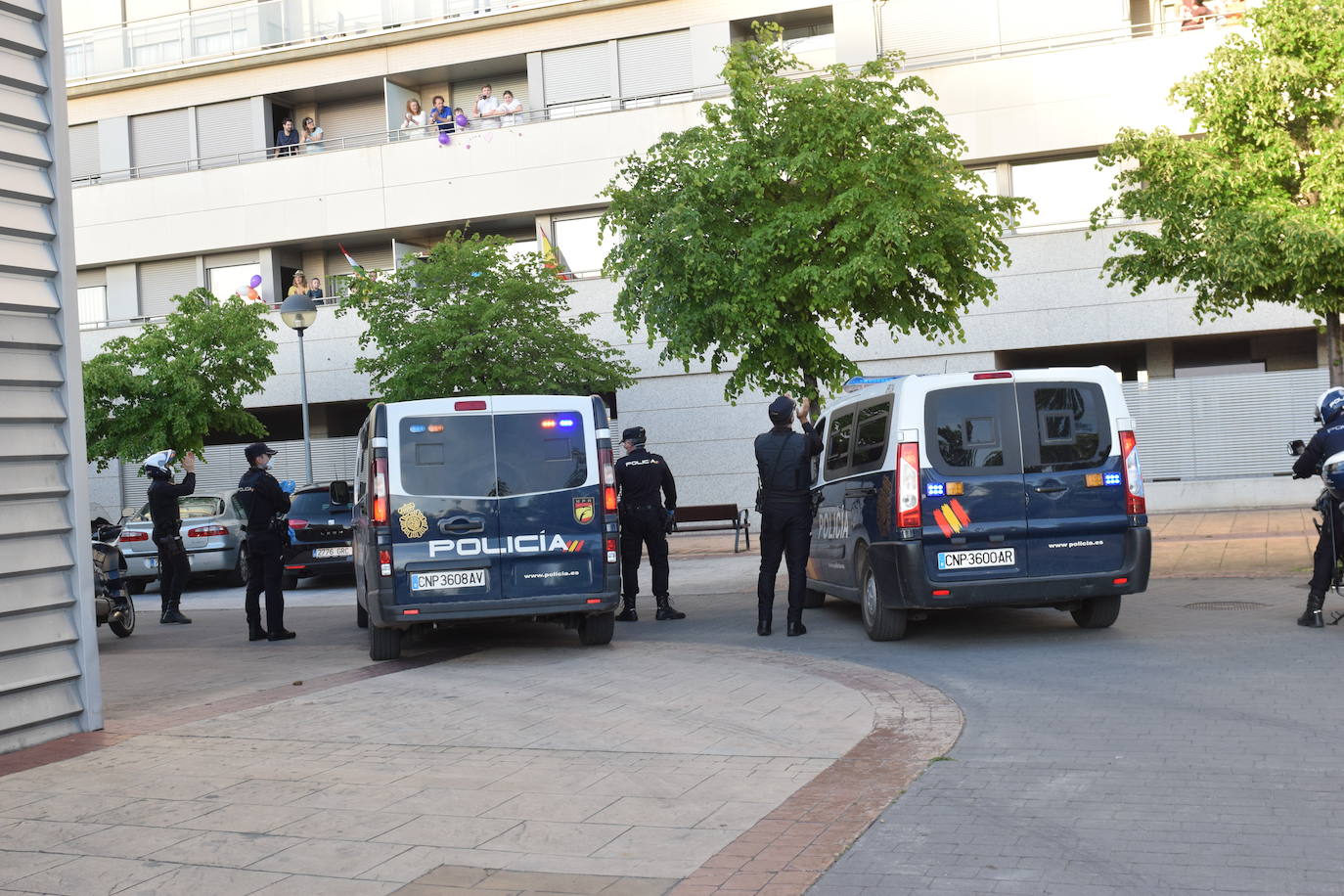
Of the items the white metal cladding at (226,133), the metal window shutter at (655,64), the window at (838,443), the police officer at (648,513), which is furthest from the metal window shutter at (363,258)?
the window at (838,443)

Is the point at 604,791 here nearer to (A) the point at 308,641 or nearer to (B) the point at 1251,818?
(B) the point at 1251,818

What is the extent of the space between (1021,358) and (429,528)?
63.6ft

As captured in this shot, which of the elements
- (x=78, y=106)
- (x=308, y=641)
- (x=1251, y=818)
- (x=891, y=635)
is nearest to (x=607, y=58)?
(x=78, y=106)

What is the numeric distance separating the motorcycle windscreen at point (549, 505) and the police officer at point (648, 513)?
8.78ft

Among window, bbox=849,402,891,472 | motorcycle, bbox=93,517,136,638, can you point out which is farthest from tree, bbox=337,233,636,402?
window, bbox=849,402,891,472

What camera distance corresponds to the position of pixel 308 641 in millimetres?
13352

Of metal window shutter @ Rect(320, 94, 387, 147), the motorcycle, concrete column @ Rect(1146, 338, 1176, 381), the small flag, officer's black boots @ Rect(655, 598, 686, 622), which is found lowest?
officer's black boots @ Rect(655, 598, 686, 622)

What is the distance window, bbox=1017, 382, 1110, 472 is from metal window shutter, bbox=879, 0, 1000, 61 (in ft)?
60.1

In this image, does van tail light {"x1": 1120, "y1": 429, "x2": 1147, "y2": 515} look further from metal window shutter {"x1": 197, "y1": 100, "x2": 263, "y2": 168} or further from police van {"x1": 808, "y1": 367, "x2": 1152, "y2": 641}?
metal window shutter {"x1": 197, "y1": 100, "x2": 263, "y2": 168}

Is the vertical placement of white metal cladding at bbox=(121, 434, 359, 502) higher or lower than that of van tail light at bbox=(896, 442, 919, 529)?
higher

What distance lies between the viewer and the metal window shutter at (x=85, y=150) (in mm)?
33906

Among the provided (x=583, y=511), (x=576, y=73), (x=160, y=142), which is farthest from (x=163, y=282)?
(x=583, y=511)

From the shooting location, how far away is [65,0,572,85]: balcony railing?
1225 inches

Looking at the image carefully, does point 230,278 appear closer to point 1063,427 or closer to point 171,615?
point 171,615
